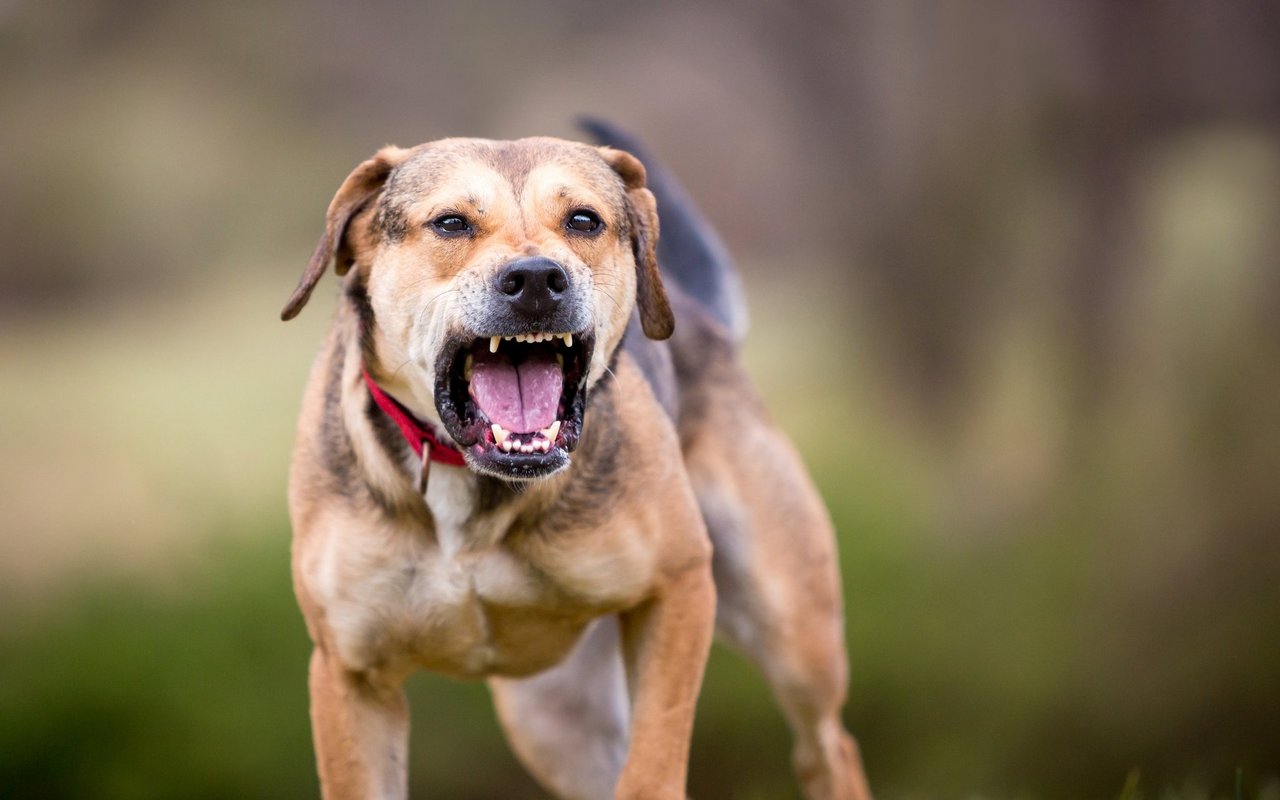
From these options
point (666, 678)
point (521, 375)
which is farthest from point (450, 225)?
point (666, 678)

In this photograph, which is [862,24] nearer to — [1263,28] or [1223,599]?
[1263,28]

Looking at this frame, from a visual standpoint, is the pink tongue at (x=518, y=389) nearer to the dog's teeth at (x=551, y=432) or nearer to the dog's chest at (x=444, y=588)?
the dog's teeth at (x=551, y=432)

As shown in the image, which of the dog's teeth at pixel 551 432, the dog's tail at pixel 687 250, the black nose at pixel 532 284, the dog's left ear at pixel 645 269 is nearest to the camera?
the black nose at pixel 532 284

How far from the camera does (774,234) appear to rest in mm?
10219

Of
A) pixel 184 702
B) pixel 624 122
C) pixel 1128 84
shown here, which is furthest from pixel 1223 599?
pixel 184 702

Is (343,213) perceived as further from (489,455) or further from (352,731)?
(352,731)

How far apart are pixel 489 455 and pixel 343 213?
0.72 meters

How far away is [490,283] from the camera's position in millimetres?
3160

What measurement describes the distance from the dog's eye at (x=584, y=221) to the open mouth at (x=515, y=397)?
0.28 meters

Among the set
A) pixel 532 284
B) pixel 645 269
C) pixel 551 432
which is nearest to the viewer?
pixel 532 284

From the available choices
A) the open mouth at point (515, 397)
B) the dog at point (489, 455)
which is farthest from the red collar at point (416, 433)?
the open mouth at point (515, 397)

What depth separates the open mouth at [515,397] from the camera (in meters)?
3.22

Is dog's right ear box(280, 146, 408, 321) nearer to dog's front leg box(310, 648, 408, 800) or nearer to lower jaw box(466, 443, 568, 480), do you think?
lower jaw box(466, 443, 568, 480)

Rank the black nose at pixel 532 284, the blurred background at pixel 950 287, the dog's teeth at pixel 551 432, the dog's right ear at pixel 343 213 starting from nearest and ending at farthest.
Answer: the black nose at pixel 532 284, the dog's teeth at pixel 551 432, the dog's right ear at pixel 343 213, the blurred background at pixel 950 287
